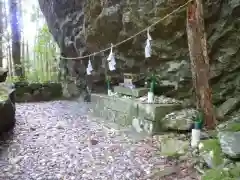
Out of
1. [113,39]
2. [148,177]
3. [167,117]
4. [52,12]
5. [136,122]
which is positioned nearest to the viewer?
[148,177]

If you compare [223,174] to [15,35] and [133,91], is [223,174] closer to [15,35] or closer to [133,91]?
[133,91]

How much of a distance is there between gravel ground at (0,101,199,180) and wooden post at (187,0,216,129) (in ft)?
3.51

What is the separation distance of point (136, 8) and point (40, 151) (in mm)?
3726

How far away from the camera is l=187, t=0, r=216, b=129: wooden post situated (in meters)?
4.47

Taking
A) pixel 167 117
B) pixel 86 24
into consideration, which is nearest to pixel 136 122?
pixel 167 117

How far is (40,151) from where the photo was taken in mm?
4492

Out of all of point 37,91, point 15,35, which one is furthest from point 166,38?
point 15,35

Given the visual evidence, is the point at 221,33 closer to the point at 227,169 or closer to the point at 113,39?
the point at 113,39

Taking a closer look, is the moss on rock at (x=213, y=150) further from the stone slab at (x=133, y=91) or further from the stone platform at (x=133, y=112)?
the stone slab at (x=133, y=91)

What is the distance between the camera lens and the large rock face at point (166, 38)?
5.61 metres

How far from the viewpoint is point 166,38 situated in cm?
625

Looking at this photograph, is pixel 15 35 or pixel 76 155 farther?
pixel 15 35

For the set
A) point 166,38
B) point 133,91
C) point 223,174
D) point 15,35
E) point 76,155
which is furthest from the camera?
point 15,35

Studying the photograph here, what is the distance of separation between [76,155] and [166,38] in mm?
3373
